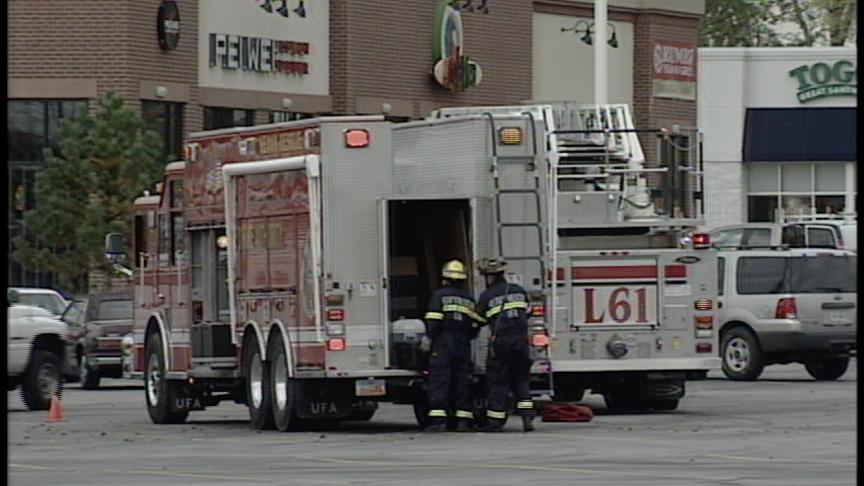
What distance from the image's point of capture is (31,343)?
1019 inches

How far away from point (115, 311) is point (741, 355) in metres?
8.71

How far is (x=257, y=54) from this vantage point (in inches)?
1767

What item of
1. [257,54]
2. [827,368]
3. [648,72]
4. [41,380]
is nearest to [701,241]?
[41,380]

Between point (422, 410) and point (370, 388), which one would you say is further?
point (422, 410)

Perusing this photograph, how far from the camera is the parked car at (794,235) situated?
129 ft

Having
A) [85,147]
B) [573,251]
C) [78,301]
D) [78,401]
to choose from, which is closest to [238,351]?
[573,251]

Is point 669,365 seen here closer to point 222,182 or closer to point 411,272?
point 411,272

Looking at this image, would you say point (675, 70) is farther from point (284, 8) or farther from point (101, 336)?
point (101, 336)

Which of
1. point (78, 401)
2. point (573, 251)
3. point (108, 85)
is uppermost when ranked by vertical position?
point (108, 85)

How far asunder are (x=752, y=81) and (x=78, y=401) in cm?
3898

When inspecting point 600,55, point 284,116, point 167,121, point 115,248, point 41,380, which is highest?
point 600,55

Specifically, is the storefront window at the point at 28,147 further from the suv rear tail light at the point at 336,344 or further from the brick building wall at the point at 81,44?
the suv rear tail light at the point at 336,344

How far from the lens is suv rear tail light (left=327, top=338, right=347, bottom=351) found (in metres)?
19.7

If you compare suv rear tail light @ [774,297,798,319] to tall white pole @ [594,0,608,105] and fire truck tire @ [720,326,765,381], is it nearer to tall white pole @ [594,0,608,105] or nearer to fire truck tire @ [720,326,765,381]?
fire truck tire @ [720,326,765,381]
